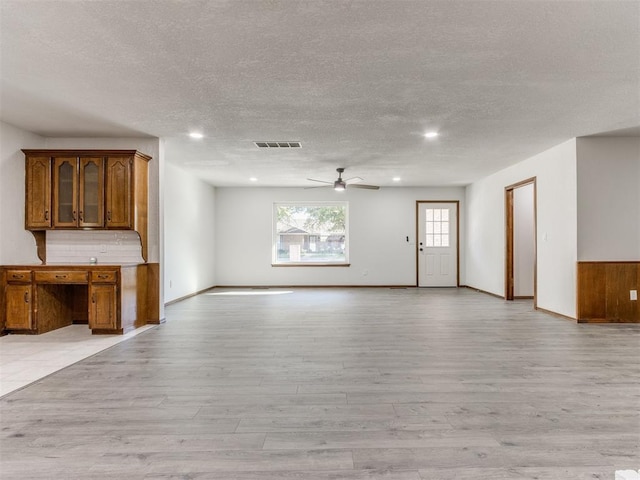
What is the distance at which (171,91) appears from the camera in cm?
340

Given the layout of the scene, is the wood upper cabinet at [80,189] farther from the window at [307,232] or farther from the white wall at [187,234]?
the window at [307,232]

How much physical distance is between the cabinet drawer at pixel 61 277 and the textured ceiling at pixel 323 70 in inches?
72.1

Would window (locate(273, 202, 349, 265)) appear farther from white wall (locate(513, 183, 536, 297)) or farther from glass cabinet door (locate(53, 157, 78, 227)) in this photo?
glass cabinet door (locate(53, 157, 78, 227))

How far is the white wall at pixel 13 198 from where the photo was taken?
4426 mm

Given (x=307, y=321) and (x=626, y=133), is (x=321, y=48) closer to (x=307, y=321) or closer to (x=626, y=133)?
(x=307, y=321)

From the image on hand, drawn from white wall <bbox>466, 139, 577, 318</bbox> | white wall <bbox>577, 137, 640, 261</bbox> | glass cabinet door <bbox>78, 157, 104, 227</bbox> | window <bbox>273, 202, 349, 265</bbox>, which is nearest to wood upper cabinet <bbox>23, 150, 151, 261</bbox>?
glass cabinet door <bbox>78, 157, 104, 227</bbox>

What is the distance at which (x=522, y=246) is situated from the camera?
719 cm

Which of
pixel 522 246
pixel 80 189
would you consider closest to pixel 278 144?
pixel 80 189

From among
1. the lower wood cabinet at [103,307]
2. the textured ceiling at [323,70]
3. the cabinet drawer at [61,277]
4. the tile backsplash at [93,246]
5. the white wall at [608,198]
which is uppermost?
the textured ceiling at [323,70]

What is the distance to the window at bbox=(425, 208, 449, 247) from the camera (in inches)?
368

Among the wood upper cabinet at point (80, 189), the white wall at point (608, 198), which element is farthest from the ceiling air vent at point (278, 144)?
the white wall at point (608, 198)

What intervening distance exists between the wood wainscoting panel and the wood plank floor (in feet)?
1.92

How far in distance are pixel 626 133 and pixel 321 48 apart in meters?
4.70

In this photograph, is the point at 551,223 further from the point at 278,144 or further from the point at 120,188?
the point at 120,188
